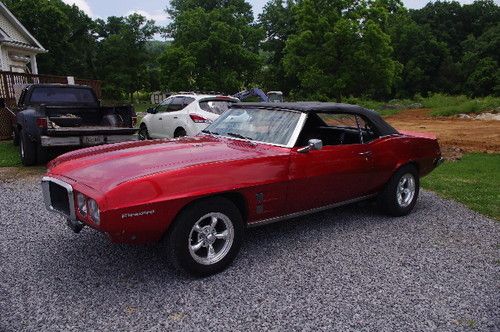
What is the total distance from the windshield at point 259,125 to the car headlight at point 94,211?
190 cm

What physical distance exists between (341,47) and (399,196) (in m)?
21.0

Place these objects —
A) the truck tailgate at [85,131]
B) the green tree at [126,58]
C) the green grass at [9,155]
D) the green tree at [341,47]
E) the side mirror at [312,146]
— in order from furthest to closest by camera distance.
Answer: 1. the green tree at [126,58]
2. the green tree at [341,47]
3. the green grass at [9,155]
4. the truck tailgate at [85,131]
5. the side mirror at [312,146]

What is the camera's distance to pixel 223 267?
3791 mm

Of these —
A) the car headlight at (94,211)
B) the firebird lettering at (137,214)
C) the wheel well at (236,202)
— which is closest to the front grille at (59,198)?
the car headlight at (94,211)

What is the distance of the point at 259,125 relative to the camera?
4723mm

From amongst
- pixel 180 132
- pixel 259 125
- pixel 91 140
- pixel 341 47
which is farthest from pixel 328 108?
pixel 341 47

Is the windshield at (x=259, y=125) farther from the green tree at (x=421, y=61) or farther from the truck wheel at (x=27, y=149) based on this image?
the green tree at (x=421, y=61)

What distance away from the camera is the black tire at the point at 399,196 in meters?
5.37

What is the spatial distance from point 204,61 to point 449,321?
39.5 m

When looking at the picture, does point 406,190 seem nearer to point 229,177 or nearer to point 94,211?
point 229,177

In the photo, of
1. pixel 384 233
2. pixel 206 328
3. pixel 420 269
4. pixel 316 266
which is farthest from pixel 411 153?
pixel 206 328

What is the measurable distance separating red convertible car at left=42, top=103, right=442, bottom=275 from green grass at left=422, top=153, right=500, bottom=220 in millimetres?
1588

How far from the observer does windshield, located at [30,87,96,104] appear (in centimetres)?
984

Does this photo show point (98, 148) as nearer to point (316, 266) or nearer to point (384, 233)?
point (316, 266)
